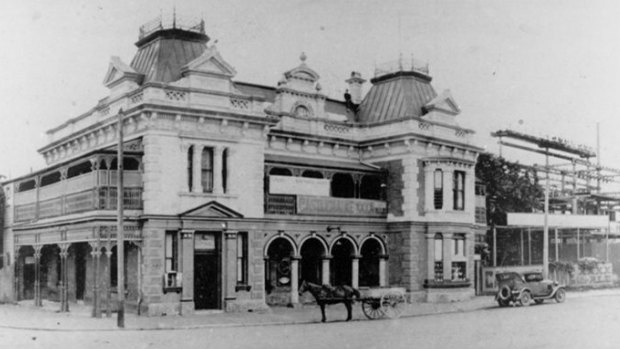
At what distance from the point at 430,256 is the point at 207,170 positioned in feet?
37.4

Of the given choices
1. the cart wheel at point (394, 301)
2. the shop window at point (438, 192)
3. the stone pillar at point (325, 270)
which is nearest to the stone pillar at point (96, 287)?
the cart wheel at point (394, 301)

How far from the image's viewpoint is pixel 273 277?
30.9 metres

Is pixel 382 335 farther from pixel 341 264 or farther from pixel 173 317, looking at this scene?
pixel 341 264

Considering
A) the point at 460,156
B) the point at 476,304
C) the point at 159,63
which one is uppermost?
the point at 159,63

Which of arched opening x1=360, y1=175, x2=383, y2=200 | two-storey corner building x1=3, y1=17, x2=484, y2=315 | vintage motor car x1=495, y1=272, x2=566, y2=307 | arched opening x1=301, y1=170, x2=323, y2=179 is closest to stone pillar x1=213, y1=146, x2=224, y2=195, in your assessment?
two-storey corner building x1=3, y1=17, x2=484, y2=315

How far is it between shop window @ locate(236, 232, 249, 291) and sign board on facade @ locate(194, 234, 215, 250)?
1067 millimetres

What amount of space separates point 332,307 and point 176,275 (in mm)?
7562

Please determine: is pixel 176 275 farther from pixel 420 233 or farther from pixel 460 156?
pixel 460 156

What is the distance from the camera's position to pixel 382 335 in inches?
787

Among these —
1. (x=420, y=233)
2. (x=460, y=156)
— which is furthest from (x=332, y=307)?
(x=460, y=156)

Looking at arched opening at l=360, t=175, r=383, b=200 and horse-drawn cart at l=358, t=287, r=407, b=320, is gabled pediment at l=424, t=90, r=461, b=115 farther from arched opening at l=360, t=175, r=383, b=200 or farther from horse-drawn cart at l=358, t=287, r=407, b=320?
horse-drawn cart at l=358, t=287, r=407, b=320

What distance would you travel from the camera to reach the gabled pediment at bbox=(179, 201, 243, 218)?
2675cm

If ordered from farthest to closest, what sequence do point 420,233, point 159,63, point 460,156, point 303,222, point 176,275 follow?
point 460,156 < point 420,233 < point 303,222 < point 159,63 < point 176,275

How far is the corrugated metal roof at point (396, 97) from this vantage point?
35.3 metres
